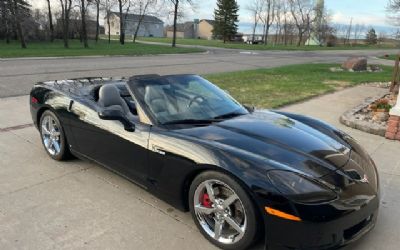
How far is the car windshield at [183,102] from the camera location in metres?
3.61

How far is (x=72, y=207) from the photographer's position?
353 centimetres

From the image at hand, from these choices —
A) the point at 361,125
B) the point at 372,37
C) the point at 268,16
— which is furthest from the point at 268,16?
the point at 361,125

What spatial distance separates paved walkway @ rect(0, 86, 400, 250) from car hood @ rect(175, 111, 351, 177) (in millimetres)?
733

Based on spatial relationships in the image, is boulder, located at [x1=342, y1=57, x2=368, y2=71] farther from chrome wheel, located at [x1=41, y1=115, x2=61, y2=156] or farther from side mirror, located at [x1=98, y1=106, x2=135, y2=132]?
side mirror, located at [x1=98, y1=106, x2=135, y2=132]

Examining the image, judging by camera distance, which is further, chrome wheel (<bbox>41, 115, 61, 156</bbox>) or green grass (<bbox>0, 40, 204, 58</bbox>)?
green grass (<bbox>0, 40, 204, 58</bbox>)

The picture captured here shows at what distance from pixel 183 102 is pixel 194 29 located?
11344cm

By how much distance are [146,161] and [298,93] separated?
24.9 ft

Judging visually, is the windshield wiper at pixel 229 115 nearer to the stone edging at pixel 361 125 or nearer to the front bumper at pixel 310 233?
the front bumper at pixel 310 233

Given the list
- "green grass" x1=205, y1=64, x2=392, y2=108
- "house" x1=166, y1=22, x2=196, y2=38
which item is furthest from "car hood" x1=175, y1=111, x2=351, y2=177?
"house" x1=166, y1=22, x2=196, y2=38

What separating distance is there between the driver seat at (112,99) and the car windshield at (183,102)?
207 mm

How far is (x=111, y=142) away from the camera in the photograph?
379cm

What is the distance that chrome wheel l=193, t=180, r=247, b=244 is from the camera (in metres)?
2.83

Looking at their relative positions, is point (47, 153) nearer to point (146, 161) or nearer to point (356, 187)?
point (146, 161)

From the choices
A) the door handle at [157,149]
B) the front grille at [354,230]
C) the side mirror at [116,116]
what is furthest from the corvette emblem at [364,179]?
the side mirror at [116,116]
